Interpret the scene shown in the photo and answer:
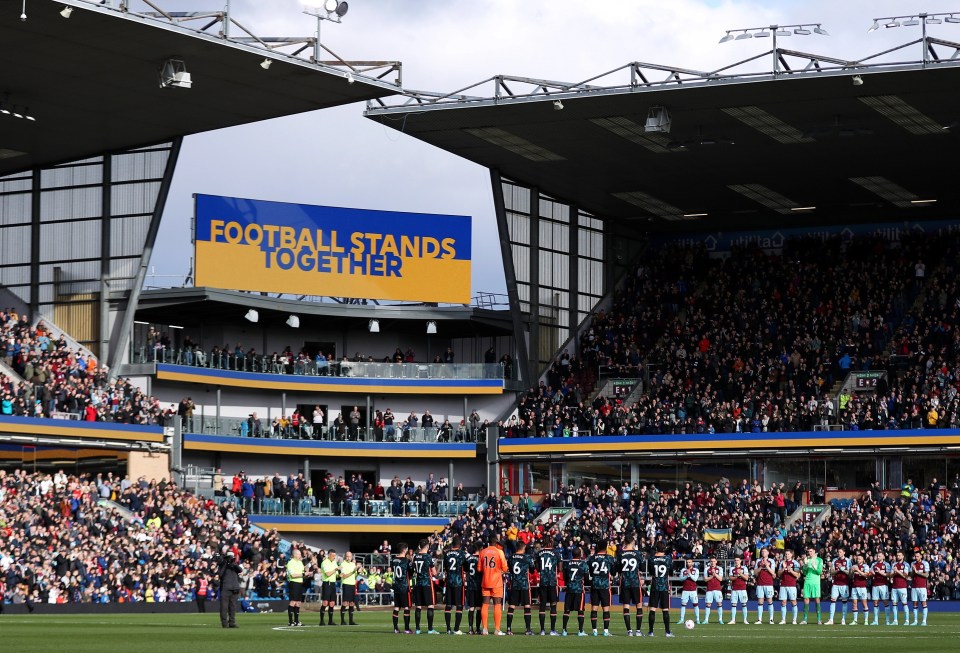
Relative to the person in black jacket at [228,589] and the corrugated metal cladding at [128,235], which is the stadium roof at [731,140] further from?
the person in black jacket at [228,589]

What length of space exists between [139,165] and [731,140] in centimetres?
2189

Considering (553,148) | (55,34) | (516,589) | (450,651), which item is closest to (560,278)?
(553,148)

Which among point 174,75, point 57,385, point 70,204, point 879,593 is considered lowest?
point 879,593

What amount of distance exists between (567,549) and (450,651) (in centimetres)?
2837

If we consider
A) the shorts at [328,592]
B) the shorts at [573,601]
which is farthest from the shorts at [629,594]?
the shorts at [328,592]

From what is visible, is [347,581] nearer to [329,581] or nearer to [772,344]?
[329,581]

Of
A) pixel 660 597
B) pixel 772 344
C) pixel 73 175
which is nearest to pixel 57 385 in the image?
pixel 73 175

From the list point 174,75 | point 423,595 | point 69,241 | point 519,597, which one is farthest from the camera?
point 69,241

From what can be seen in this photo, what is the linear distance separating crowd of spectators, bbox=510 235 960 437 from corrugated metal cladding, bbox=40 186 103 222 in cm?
1818

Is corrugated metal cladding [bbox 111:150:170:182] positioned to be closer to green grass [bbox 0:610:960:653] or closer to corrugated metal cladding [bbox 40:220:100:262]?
corrugated metal cladding [bbox 40:220:100:262]

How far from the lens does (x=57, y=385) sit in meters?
53.8

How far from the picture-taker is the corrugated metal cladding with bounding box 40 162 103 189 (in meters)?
58.2

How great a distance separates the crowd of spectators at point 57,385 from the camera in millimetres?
51594

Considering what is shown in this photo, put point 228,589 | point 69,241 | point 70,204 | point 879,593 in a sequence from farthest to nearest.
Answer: point 69,241
point 70,204
point 879,593
point 228,589
